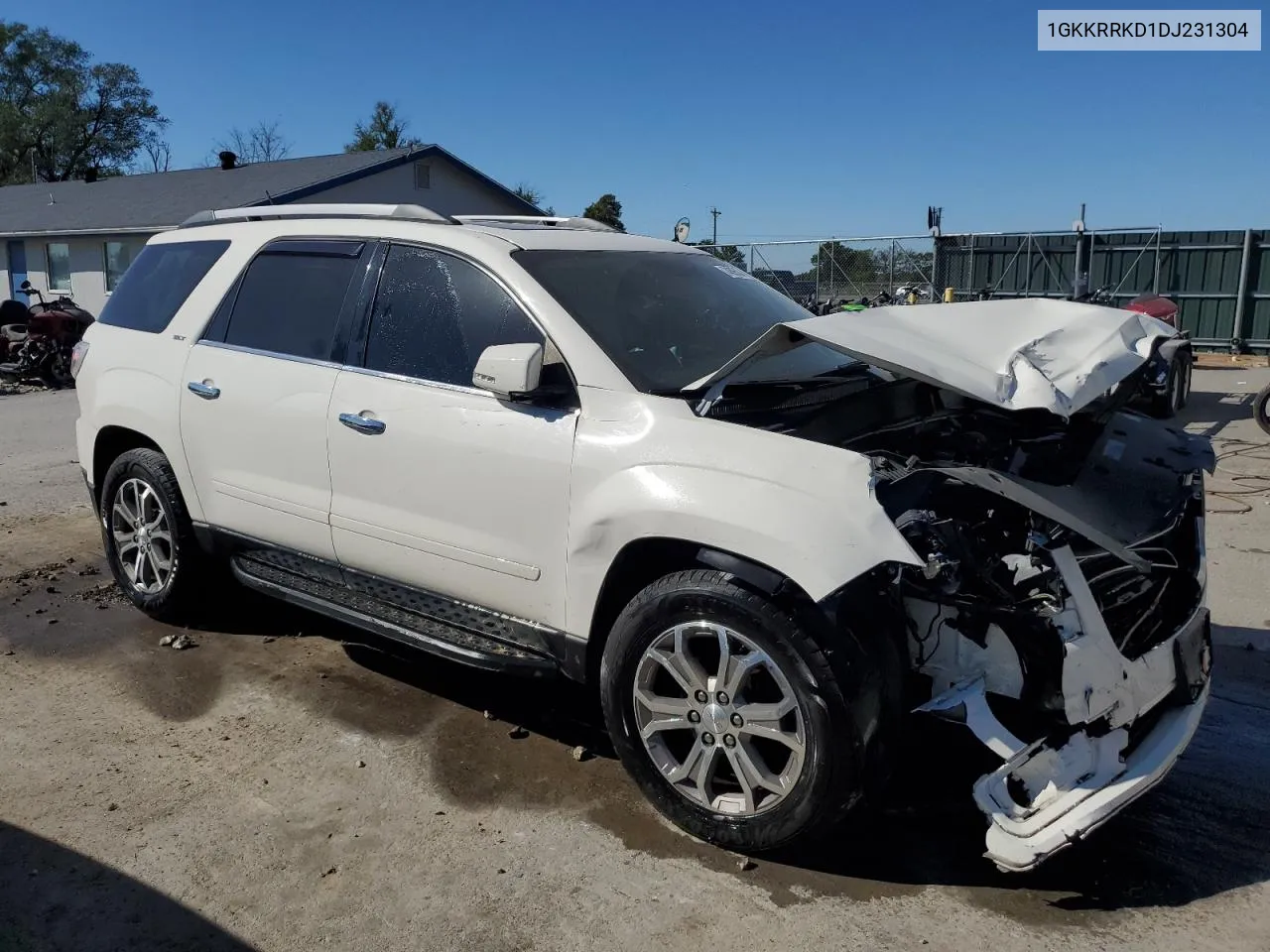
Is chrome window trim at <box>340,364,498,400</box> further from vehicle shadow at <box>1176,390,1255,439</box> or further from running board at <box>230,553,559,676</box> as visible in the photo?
vehicle shadow at <box>1176,390,1255,439</box>

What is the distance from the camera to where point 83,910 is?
116 inches

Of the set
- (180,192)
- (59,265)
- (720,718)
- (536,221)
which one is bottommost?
(720,718)

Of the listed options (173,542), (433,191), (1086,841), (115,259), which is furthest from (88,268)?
(1086,841)

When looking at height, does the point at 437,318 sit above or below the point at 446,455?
above

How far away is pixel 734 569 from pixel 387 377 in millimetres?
1726

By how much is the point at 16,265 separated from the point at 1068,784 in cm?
3199

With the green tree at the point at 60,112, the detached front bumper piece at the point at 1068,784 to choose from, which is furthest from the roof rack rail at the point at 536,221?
the green tree at the point at 60,112

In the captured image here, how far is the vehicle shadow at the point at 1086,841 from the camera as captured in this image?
3.05 meters

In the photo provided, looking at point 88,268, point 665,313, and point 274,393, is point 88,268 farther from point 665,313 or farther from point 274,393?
point 665,313

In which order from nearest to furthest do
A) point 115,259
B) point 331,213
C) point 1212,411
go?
point 331,213 → point 1212,411 → point 115,259

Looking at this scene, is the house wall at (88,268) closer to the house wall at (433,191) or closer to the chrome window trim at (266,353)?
the house wall at (433,191)

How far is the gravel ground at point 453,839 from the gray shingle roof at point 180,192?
19.5 m

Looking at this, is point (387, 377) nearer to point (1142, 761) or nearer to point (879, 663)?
point (879, 663)

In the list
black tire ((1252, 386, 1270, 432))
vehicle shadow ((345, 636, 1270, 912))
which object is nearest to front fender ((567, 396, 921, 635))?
vehicle shadow ((345, 636, 1270, 912))
